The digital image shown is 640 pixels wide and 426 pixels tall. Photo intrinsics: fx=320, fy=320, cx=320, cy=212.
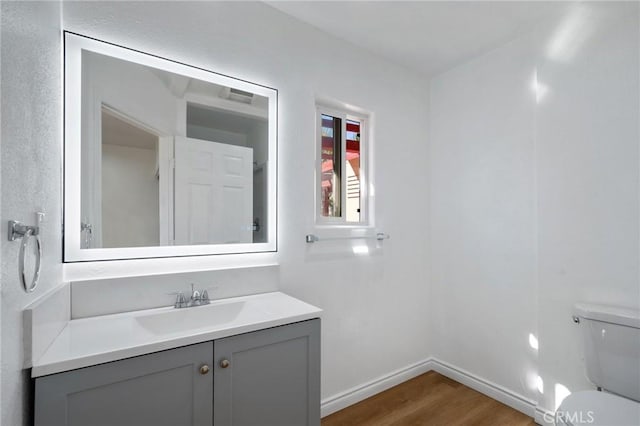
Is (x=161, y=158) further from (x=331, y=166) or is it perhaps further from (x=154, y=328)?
(x=331, y=166)

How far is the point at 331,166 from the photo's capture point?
7.31 feet

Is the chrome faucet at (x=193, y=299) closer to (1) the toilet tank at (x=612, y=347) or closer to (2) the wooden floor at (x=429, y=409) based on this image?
(2) the wooden floor at (x=429, y=409)

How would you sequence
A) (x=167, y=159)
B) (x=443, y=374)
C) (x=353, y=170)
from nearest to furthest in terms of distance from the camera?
1. (x=167, y=159)
2. (x=353, y=170)
3. (x=443, y=374)

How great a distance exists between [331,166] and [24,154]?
5.32 feet

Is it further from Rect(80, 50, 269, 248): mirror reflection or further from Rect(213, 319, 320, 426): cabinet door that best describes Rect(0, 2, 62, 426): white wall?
Rect(213, 319, 320, 426): cabinet door

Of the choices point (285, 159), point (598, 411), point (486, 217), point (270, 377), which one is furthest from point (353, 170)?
point (598, 411)

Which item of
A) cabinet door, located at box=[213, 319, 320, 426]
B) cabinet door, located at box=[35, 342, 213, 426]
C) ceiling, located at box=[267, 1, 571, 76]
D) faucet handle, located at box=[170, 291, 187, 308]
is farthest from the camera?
ceiling, located at box=[267, 1, 571, 76]

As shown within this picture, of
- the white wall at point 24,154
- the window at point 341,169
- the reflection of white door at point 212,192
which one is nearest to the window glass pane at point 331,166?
the window at point 341,169

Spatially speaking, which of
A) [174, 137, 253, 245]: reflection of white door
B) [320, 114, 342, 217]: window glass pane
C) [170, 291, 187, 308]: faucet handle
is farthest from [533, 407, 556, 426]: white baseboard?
[170, 291, 187, 308]: faucet handle

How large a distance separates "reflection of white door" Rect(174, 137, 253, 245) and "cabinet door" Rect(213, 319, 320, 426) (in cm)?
61

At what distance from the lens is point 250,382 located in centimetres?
123

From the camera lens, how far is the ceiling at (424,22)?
5.97 feet

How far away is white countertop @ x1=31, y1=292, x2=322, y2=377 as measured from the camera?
0.95 meters

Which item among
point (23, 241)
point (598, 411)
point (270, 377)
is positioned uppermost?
point (23, 241)
